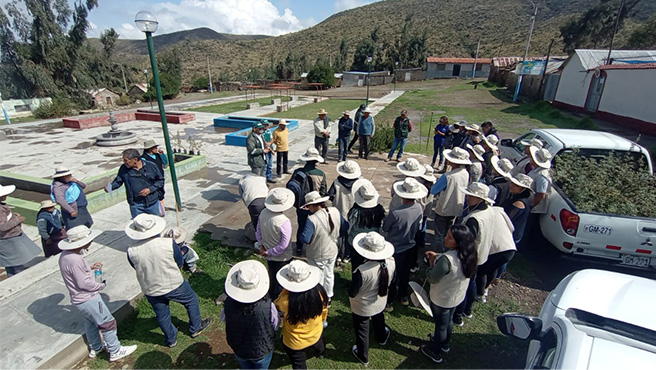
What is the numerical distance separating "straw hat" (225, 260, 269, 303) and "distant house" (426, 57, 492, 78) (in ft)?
176

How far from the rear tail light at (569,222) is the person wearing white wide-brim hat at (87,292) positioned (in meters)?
5.49

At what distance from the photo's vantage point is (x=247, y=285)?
2.40m

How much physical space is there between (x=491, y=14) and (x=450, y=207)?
88543mm

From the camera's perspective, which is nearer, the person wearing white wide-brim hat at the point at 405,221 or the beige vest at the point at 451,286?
the beige vest at the point at 451,286

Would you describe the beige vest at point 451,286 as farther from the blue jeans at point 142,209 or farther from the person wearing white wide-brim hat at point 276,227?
the blue jeans at point 142,209

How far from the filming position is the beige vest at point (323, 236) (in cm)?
353

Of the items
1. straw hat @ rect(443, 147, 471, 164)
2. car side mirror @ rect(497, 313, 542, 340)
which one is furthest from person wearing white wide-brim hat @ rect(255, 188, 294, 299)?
straw hat @ rect(443, 147, 471, 164)

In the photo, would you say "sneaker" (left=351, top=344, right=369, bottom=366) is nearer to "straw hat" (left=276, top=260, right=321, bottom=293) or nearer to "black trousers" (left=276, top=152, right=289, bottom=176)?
"straw hat" (left=276, top=260, right=321, bottom=293)

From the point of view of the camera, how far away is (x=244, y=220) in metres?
6.05

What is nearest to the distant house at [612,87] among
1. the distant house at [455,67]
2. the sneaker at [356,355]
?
the sneaker at [356,355]

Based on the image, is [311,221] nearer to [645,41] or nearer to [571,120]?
[571,120]

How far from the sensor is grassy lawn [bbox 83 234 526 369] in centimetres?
323

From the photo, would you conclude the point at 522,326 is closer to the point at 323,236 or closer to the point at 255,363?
the point at 323,236

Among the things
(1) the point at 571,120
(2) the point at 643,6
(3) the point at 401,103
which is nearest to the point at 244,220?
(1) the point at 571,120
